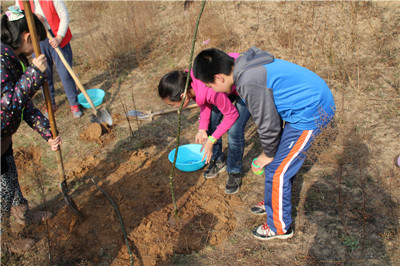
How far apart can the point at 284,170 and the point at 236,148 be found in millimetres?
733

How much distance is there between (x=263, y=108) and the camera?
6.02ft

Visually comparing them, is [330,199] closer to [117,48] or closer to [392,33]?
[392,33]

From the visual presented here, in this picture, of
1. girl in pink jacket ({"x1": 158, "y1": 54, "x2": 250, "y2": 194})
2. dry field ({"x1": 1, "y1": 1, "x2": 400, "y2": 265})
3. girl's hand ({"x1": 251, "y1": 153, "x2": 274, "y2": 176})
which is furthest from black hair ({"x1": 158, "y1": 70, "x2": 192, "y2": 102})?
dry field ({"x1": 1, "y1": 1, "x2": 400, "y2": 265})

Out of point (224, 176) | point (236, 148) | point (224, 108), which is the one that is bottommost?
point (224, 176)

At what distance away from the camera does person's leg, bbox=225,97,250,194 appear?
2.56 metres

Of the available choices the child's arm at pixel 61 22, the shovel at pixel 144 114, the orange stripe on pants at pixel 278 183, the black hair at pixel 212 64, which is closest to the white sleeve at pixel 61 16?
the child's arm at pixel 61 22

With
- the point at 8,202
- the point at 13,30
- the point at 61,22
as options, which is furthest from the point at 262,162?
the point at 61,22

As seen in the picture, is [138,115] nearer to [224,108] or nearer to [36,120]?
[36,120]

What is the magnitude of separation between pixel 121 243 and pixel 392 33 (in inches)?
214

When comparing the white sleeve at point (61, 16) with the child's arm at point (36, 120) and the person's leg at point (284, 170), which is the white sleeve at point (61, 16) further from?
the person's leg at point (284, 170)

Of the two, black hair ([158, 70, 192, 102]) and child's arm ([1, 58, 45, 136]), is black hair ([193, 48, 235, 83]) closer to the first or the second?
black hair ([158, 70, 192, 102])

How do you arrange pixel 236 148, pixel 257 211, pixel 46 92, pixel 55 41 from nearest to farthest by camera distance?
pixel 46 92 → pixel 257 211 → pixel 236 148 → pixel 55 41

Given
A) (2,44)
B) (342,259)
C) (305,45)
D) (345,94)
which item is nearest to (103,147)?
(2,44)

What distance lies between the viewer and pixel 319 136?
1987 millimetres
